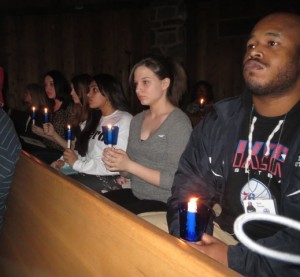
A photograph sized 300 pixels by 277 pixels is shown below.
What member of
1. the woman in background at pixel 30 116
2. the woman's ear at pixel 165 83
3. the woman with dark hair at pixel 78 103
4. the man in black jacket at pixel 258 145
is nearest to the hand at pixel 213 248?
the man in black jacket at pixel 258 145

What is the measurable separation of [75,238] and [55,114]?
3.67 metres

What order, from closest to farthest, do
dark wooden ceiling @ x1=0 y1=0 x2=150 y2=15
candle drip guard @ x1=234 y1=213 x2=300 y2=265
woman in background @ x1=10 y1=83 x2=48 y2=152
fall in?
candle drip guard @ x1=234 y1=213 x2=300 y2=265 < woman in background @ x1=10 y1=83 x2=48 y2=152 < dark wooden ceiling @ x1=0 y1=0 x2=150 y2=15

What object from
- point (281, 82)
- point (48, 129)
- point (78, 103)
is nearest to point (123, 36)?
point (78, 103)

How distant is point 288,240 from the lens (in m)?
1.56

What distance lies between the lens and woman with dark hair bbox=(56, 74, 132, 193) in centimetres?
339

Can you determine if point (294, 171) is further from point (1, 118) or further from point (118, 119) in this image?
point (118, 119)

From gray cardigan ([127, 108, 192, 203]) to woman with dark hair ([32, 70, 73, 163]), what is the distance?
5.95 feet

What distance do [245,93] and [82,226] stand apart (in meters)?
1.30

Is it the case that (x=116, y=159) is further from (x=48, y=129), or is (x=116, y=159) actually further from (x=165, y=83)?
(x=48, y=129)

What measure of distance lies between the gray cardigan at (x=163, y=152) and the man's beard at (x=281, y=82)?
2.74 ft

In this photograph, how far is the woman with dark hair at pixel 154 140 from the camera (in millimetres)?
2545

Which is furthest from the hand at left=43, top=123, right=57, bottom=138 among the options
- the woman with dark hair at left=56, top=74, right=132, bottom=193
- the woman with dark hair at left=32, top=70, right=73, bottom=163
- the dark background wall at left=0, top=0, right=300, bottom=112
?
the dark background wall at left=0, top=0, right=300, bottom=112

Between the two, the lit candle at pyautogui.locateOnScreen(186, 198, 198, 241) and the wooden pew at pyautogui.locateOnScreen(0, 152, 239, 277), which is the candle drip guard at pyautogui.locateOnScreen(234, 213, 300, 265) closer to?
the wooden pew at pyautogui.locateOnScreen(0, 152, 239, 277)

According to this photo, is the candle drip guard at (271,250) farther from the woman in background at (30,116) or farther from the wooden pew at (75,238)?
the woman in background at (30,116)
